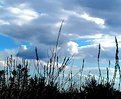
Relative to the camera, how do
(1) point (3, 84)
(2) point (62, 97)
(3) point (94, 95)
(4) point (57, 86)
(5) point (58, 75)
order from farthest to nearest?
(3) point (94, 95), (2) point (62, 97), (1) point (3, 84), (4) point (57, 86), (5) point (58, 75)

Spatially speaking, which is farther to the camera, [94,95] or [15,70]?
[94,95]

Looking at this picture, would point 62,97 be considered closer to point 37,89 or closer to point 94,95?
point 94,95

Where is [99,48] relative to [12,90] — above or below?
above

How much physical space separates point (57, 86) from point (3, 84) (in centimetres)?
118

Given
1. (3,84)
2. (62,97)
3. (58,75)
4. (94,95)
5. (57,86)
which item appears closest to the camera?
(58,75)

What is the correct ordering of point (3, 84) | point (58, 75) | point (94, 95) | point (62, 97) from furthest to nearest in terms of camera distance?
point (94, 95)
point (62, 97)
point (3, 84)
point (58, 75)

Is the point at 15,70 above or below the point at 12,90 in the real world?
above

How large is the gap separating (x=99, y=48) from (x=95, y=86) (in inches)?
103

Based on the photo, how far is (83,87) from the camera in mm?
8445

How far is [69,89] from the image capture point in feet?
22.2

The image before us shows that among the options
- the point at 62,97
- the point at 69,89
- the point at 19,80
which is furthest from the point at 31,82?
the point at 62,97

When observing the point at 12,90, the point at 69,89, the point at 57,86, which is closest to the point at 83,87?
the point at 69,89

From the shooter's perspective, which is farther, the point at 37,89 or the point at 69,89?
the point at 69,89

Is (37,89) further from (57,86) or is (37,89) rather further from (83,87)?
(83,87)
